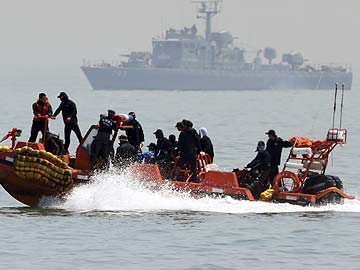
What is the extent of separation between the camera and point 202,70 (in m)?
176

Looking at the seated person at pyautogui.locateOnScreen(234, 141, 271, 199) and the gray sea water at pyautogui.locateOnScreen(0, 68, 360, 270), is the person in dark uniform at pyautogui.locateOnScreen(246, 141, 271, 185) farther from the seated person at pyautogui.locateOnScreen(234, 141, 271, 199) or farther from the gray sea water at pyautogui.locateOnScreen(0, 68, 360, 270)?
the gray sea water at pyautogui.locateOnScreen(0, 68, 360, 270)

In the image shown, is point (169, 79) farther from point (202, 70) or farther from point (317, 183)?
point (317, 183)

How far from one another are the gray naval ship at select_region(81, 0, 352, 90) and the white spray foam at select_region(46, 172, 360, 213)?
150 meters

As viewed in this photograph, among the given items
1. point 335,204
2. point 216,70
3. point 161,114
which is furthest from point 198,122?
point 216,70

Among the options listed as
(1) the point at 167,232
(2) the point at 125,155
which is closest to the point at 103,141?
(2) the point at 125,155

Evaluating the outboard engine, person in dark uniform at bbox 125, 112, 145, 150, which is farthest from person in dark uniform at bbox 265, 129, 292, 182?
person in dark uniform at bbox 125, 112, 145, 150

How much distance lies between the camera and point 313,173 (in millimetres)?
22406

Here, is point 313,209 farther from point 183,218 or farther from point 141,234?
point 141,234

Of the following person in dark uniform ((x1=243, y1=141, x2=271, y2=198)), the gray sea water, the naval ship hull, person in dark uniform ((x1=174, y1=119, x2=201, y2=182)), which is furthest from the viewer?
the naval ship hull

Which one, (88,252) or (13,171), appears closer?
(88,252)

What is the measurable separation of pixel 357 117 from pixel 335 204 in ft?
216

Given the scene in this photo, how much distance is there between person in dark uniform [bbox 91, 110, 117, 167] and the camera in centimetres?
2183

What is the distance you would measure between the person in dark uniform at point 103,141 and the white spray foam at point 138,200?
1.13 feet

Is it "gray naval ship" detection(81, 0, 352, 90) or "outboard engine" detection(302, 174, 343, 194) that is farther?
"gray naval ship" detection(81, 0, 352, 90)
